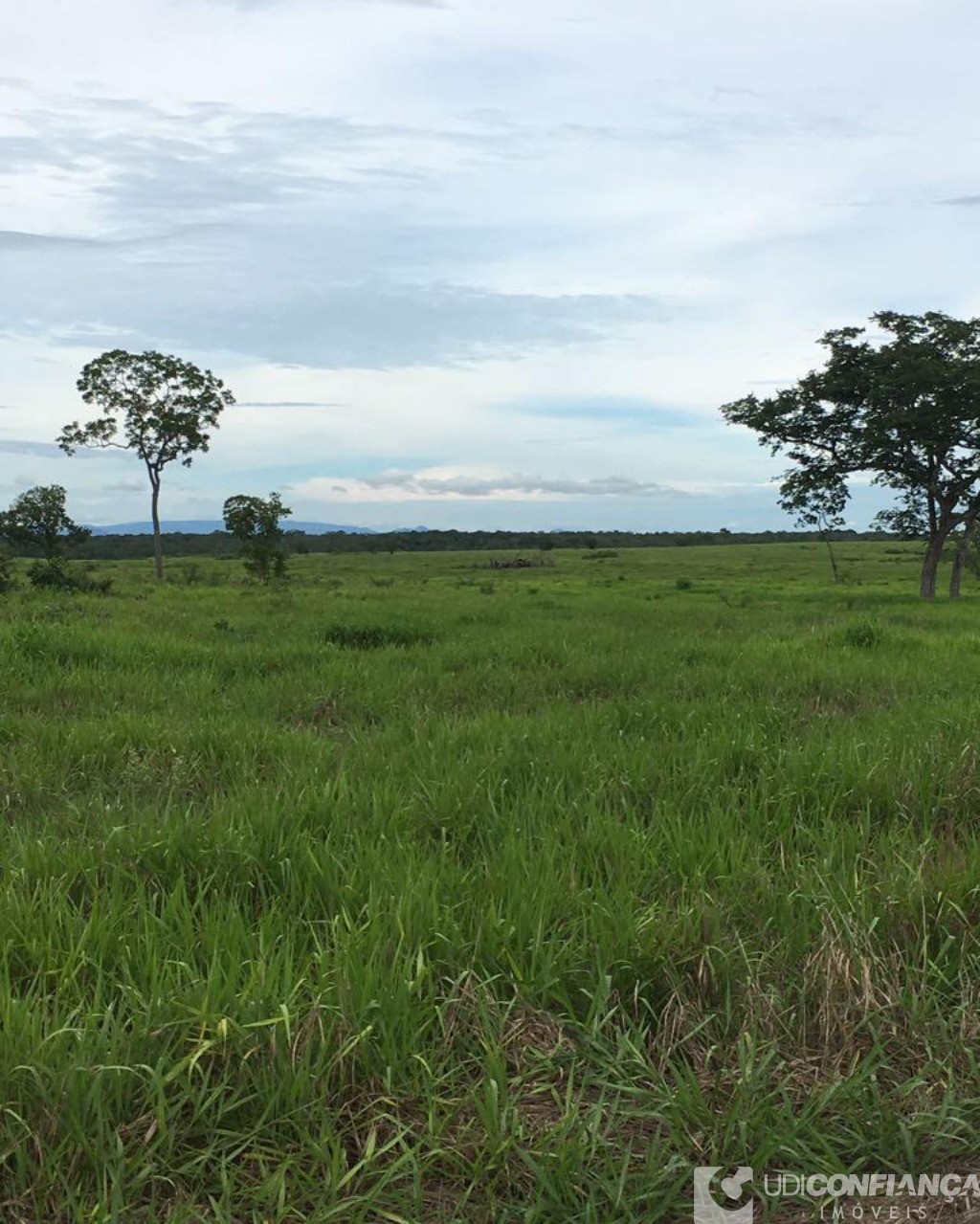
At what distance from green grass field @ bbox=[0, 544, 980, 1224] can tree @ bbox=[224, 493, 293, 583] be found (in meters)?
38.9

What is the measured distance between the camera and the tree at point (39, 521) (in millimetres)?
51438

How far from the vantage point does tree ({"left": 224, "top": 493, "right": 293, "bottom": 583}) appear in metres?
44.2

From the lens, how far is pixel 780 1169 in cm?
237

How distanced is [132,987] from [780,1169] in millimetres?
2262

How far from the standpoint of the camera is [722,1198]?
2285mm

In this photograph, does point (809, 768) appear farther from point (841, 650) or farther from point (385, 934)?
point (841, 650)

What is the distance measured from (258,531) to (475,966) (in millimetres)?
43781

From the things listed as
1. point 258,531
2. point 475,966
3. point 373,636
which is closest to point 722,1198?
point 475,966

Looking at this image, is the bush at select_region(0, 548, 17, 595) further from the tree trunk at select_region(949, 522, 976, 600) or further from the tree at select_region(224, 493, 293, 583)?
the tree trunk at select_region(949, 522, 976, 600)

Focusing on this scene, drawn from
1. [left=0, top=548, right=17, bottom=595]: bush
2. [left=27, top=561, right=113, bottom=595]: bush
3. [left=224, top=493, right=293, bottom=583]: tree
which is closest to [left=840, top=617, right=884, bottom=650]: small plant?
[left=0, top=548, right=17, bottom=595]: bush

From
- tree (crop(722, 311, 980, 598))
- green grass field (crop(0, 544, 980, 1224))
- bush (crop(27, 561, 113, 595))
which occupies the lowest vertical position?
green grass field (crop(0, 544, 980, 1224))

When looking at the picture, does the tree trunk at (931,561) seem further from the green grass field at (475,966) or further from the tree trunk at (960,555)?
the green grass field at (475,966)

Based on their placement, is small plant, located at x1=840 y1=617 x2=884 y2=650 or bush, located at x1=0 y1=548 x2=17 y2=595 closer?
small plant, located at x1=840 y1=617 x2=884 y2=650

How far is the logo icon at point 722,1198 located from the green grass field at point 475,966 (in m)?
0.05
